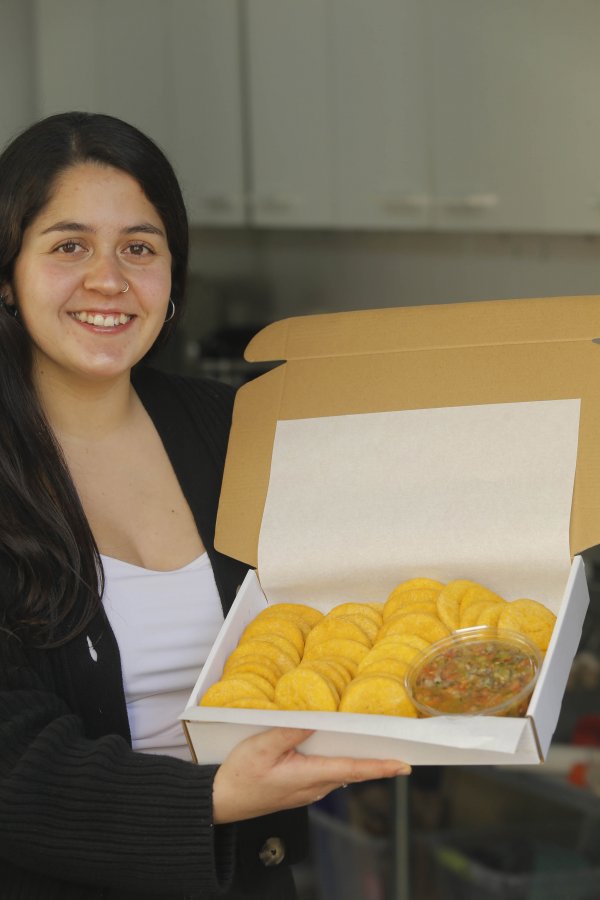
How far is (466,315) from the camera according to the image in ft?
4.73

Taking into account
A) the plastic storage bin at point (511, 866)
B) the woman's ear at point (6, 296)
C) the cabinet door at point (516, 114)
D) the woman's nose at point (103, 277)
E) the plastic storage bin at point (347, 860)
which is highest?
the cabinet door at point (516, 114)

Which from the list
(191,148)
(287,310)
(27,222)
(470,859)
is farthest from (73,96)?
(470,859)

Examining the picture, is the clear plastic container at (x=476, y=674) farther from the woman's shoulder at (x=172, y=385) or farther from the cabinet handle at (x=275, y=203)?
the cabinet handle at (x=275, y=203)

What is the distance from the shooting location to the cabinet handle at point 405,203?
3.10 m

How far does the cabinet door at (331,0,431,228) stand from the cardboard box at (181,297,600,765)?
169 cm

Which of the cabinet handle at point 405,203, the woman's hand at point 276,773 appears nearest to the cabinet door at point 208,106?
the cabinet handle at point 405,203

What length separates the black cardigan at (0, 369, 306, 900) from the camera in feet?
3.67

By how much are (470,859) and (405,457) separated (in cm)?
121

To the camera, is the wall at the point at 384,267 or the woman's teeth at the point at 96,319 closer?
the woman's teeth at the point at 96,319

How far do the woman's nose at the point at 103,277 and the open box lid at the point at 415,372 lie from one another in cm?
26

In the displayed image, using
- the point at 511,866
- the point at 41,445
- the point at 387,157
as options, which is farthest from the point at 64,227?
the point at 387,157

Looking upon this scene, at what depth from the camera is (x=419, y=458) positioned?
55.2 inches

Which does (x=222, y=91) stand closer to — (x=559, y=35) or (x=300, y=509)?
(x=559, y=35)

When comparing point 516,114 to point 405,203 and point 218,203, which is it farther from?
point 218,203
